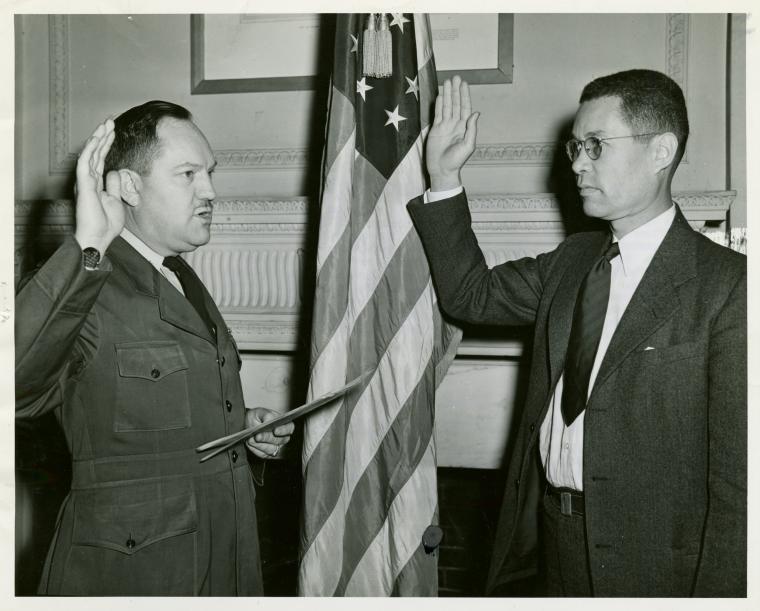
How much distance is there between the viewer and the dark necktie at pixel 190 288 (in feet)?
5.56

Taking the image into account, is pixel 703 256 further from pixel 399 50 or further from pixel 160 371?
pixel 160 371

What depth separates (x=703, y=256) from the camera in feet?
5.25

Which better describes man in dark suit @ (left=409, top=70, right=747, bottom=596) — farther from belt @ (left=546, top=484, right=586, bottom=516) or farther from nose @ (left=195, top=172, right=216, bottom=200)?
nose @ (left=195, top=172, right=216, bottom=200)

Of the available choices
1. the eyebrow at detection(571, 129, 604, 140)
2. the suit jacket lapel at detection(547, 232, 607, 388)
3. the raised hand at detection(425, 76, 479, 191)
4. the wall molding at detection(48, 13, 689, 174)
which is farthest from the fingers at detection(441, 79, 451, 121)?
the wall molding at detection(48, 13, 689, 174)

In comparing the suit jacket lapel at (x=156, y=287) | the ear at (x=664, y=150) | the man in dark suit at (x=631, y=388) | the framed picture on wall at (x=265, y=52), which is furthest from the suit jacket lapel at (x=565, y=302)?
the framed picture on wall at (x=265, y=52)

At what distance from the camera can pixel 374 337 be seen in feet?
6.40

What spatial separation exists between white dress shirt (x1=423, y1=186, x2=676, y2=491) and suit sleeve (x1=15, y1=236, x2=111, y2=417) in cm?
108

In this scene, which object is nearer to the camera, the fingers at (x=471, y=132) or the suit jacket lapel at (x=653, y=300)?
the suit jacket lapel at (x=653, y=300)

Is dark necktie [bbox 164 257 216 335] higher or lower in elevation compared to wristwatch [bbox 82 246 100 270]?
lower

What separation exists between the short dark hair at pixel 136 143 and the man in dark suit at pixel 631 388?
73 cm

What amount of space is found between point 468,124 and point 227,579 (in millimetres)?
1330

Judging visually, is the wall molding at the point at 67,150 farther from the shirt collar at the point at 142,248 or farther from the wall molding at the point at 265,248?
the shirt collar at the point at 142,248

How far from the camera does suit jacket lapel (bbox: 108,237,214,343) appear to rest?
1.55 metres
